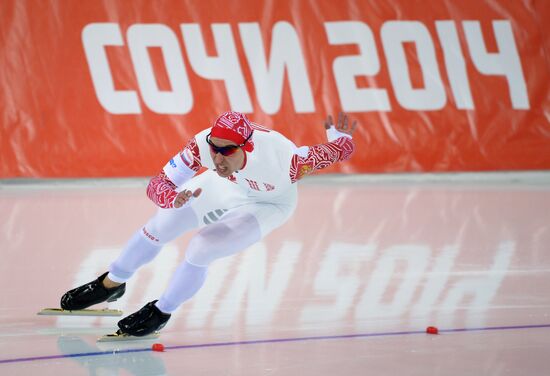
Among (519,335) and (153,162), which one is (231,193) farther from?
(153,162)

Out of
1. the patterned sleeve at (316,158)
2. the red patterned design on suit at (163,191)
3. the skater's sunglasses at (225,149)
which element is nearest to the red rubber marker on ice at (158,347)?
the red patterned design on suit at (163,191)

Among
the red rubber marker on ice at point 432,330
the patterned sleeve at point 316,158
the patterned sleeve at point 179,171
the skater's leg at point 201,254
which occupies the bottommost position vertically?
the red rubber marker on ice at point 432,330

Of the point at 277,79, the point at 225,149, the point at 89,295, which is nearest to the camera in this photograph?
the point at 225,149

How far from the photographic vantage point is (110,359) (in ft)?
15.3

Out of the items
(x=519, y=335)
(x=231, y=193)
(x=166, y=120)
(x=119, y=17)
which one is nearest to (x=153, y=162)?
(x=166, y=120)

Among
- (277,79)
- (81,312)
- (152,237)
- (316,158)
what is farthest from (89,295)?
(277,79)

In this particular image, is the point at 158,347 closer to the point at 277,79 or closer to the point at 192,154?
the point at 192,154

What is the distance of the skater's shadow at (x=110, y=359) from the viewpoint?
4.47 m

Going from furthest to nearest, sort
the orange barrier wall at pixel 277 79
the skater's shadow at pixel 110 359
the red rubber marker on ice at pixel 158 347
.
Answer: the orange barrier wall at pixel 277 79, the red rubber marker on ice at pixel 158 347, the skater's shadow at pixel 110 359

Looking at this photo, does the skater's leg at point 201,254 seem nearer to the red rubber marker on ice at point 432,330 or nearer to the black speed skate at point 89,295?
the black speed skate at point 89,295

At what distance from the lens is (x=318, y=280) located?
6559 millimetres

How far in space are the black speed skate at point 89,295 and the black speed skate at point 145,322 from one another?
0.43 meters

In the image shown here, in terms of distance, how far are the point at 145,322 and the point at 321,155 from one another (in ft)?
3.82

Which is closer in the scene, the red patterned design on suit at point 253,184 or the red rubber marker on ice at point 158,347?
the red rubber marker on ice at point 158,347
